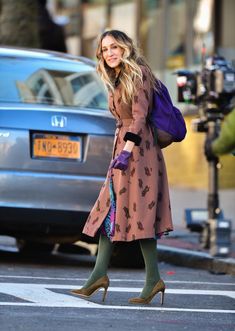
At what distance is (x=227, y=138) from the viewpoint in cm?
559

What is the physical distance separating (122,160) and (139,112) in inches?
12.7

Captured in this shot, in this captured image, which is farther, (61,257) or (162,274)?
(61,257)

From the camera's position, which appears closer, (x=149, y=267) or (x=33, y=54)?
(x=149, y=267)

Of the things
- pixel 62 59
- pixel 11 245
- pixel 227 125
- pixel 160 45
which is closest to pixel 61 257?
pixel 11 245

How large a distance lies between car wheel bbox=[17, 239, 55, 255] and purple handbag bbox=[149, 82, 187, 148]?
3687mm

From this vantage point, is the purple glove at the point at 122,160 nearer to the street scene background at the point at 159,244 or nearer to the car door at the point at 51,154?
the street scene background at the point at 159,244

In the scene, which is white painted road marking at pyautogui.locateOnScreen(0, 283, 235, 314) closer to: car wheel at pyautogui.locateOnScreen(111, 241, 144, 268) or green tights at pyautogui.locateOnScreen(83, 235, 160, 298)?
green tights at pyautogui.locateOnScreen(83, 235, 160, 298)

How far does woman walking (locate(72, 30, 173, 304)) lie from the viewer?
738cm

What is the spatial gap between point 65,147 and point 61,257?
2.18 metres

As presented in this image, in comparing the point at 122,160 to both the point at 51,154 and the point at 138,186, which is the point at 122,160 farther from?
the point at 51,154

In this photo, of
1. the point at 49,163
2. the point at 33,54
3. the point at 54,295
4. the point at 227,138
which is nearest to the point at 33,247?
the point at 33,54

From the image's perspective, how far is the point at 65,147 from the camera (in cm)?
926

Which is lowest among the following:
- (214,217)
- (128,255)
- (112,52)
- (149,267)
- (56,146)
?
(128,255)

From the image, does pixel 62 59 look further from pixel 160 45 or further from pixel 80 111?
pixel 160 45
